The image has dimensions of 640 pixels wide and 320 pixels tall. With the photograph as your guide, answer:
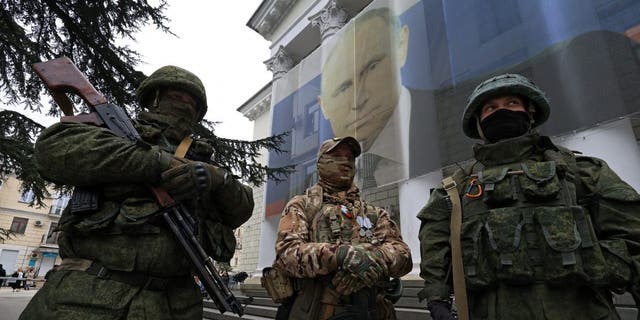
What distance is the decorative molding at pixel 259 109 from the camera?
21.1 metres

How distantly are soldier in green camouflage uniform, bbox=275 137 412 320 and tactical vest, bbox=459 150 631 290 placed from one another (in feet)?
1.71

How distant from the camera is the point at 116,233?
1576mm

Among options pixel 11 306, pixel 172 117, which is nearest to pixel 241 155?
pixel 172 117

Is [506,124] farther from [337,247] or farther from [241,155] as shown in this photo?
[241,155]

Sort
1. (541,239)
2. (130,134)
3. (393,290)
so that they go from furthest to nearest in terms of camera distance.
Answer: (393,290), (130,134), (541,239)

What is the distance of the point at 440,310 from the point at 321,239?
2.74 feet

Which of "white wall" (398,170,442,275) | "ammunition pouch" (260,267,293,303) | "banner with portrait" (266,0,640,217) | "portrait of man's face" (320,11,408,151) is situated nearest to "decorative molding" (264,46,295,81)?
"banner with portrait" (266,0,640,217)

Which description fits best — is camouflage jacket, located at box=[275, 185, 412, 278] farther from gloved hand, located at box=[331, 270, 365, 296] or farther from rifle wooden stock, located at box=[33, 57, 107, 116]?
rifle wooden stock, located at box=[33, 57, 107, 116]

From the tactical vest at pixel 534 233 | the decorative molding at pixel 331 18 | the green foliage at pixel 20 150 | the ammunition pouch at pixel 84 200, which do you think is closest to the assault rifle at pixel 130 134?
the ammunition pouch at pixel 84 200

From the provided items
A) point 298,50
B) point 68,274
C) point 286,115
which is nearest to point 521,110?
point 68,274

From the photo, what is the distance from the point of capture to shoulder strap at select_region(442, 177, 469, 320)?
1769 mm

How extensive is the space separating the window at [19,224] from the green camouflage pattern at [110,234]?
118 ft

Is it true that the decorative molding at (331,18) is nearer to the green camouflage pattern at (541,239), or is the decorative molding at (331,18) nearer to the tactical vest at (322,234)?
the tactical vest at (322,234)

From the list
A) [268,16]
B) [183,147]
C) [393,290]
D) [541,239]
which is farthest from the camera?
[268,16]
